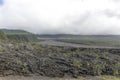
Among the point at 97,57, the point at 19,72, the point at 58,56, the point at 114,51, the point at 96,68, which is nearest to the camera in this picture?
the point at 19,72

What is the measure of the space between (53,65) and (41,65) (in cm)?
367

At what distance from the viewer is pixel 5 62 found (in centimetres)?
6181

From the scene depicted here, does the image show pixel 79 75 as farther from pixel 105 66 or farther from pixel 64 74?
pixel 105 66

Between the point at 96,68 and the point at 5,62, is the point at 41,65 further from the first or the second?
the point at 96,68

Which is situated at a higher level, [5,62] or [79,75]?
[5,62]

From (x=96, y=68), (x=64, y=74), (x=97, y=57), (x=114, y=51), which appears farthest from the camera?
(x=114, y=51)

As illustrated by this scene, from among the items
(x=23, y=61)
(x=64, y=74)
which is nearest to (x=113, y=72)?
(x=64, y=74)

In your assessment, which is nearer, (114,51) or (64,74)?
(64,74)

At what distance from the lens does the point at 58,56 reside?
76.1m

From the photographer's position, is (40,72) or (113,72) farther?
(113,72)

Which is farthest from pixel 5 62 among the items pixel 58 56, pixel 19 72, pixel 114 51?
pixel 114 51

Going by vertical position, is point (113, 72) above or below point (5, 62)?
below

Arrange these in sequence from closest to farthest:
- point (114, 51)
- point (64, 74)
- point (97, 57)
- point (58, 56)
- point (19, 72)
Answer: point (19, 72) → point (64, 74) → point (58, 56) → point (97, 57) → point (114, 51)

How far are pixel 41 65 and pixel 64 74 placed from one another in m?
7.20
